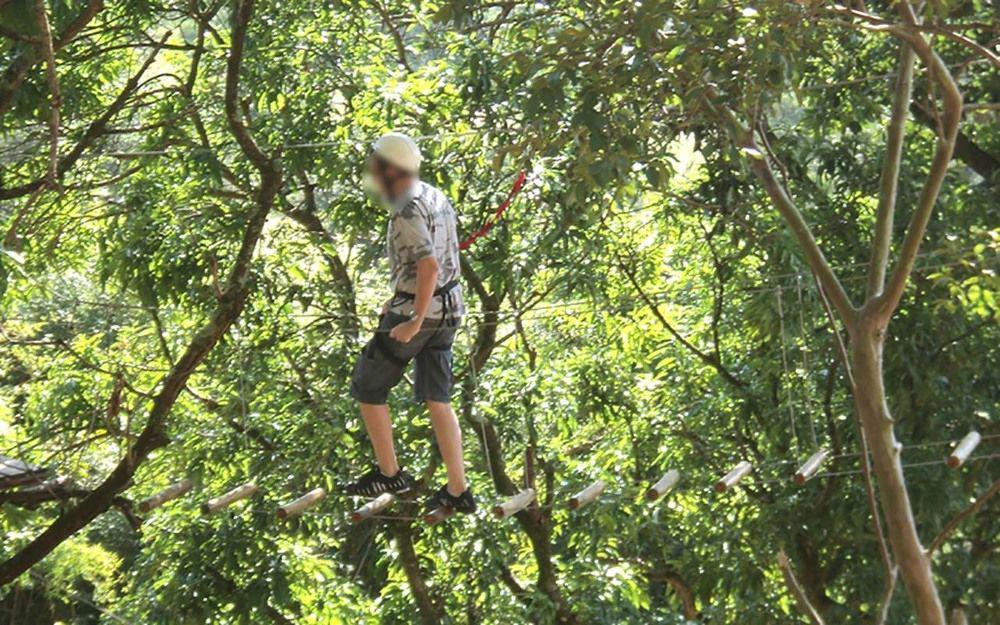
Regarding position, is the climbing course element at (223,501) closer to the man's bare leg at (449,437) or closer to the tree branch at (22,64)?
the man's bare leg at (449,437)

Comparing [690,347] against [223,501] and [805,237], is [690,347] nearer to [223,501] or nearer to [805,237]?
[805,237]

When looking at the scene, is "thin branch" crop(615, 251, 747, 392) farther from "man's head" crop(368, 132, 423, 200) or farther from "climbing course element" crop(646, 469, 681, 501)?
"man's head" crop(368, 132, 423, 200)

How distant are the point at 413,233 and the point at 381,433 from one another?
0.76m

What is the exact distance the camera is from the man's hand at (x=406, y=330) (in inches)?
153

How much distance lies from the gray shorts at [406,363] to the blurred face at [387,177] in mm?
398

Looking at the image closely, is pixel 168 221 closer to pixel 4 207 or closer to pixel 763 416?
pixel 4 207

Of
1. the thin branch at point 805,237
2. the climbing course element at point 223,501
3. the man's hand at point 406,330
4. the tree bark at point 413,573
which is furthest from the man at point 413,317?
the tree bark at point 413,573

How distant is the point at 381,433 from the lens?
4.28 m

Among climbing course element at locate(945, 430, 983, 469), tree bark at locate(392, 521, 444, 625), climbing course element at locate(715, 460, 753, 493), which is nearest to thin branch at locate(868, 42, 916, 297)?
climbing course element at locate(945, 430, 983, 469)

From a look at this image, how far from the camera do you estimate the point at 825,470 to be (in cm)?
636

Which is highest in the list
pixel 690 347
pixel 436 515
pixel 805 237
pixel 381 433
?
pixel 690 347

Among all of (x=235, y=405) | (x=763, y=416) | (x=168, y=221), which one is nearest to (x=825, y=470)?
(x=763, y=416)

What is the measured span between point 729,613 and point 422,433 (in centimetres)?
201

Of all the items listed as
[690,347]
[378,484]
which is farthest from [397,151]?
[690,347]
